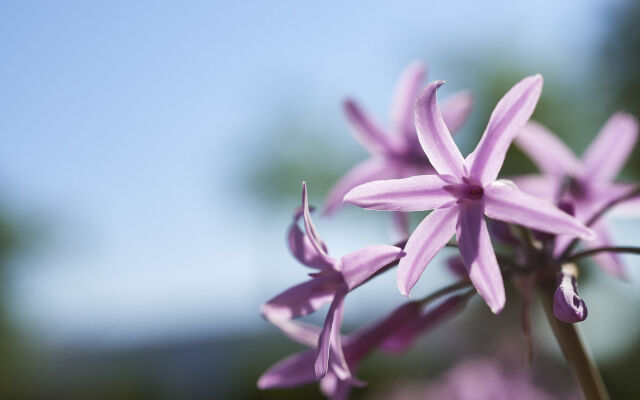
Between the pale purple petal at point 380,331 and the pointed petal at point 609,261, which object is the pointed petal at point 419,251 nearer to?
the pale purple petal at point 380,331

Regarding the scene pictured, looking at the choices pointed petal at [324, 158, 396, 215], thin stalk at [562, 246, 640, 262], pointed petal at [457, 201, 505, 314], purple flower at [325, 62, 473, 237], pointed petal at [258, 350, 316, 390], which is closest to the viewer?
pointed petal at [457, 201, 505, 314]

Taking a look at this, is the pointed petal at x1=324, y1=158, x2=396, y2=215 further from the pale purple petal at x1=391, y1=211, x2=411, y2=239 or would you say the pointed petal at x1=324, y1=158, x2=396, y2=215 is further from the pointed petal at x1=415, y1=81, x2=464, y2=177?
the pointed petal at x1=415, y1=81, x2=464, y2=177

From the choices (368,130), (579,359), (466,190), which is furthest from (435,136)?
(368,130)

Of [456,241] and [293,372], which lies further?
[293,372]

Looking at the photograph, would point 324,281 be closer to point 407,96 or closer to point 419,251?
point 419,251

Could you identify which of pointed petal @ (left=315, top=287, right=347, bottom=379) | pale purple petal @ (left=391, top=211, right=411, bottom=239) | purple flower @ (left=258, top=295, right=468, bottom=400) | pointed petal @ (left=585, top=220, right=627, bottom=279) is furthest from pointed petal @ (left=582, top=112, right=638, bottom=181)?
pointed petal @ (left=315, top=287, right=347, bottom=379)

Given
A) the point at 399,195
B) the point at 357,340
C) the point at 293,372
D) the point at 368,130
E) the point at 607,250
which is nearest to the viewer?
the point at 399,195

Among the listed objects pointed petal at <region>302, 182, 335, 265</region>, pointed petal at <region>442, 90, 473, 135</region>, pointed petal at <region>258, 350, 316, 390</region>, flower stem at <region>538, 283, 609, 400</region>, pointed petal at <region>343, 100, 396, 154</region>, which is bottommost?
flower stem at <region>538, 283, 609, 400</region>

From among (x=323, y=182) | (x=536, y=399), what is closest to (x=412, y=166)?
(x=536, y=399)
